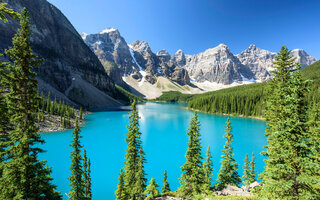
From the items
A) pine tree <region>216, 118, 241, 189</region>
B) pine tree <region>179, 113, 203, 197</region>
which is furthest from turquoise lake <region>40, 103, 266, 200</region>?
pine tree <region>179, 113, 203, 197</region>

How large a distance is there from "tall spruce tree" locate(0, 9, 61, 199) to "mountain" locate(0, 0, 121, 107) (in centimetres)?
10334

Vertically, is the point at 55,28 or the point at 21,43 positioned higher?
the point at 55,28

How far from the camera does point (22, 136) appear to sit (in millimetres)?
8562

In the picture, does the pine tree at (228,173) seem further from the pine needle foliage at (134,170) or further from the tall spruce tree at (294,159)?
the tall spruce tree at (294,159)

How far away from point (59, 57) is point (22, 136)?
15909 cm

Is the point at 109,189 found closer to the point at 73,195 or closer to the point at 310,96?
the point at 73,195

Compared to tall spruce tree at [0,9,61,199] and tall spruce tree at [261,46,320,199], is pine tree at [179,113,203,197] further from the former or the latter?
tall spruce tree at [0,9,61,199]

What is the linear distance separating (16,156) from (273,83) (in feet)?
72.5

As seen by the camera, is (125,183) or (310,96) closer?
(125,183)

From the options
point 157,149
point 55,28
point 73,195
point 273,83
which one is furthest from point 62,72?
point 273,83

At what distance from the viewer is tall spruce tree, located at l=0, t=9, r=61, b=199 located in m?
7.92

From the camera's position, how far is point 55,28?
15375 centimetres

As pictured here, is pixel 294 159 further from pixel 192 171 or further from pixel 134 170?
pixel 134 170

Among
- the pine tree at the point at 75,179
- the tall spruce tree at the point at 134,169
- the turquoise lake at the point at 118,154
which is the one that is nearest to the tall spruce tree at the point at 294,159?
the tall spruce tree at the point at 134,169
